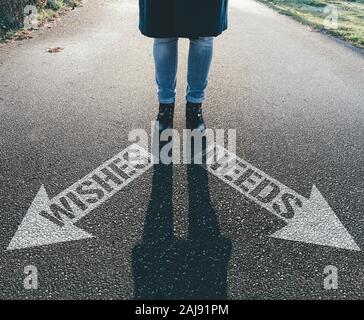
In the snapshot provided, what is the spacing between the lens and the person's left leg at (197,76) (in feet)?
11.0

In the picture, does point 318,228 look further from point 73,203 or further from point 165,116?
point 165,116

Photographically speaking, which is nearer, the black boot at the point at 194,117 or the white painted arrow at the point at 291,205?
the white painted arrow at the point at 291,205

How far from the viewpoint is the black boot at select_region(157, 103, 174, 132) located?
3.36 m

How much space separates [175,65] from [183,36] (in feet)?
1.00

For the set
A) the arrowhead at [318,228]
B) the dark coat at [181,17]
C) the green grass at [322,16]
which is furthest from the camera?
the green grass at [322,16]

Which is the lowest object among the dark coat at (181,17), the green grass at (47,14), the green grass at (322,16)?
the green grass at (322,16)

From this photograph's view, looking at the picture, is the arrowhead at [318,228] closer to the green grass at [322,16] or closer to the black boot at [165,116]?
the black boot at [165,116]

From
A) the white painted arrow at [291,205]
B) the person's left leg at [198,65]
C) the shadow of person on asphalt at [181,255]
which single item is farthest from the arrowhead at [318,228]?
the person's left leg at [198,65]

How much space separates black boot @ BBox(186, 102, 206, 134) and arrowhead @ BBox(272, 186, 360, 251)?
120cm

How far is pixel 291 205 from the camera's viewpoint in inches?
98.9

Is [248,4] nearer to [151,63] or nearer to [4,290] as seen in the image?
[151,63]

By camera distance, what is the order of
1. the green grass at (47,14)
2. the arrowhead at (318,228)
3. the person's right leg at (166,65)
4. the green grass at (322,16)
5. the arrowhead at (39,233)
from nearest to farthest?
the arrowhead at (39,233) → the arrowhead at (318,228) → the person's right leg at (166,65) → the green grass at (47,14) → the green grass at (322,16)

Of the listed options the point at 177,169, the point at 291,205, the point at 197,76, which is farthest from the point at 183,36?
the point at 291,205

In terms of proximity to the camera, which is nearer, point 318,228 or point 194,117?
point 318,228
